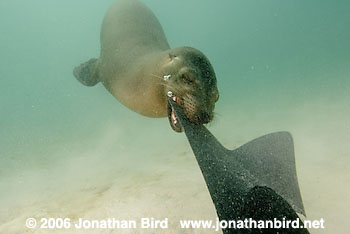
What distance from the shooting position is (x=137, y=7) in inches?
232

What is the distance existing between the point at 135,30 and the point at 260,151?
129 inches

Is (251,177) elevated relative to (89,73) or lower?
lower

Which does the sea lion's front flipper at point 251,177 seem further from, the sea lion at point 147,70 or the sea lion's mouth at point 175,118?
the sea lion at point 147,70

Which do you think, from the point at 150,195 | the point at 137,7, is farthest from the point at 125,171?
the point at 137,7

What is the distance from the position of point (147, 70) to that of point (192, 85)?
3.21 feet

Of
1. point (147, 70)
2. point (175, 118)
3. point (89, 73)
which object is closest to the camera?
point (175, 118)

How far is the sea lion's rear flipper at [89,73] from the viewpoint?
18.9 feet

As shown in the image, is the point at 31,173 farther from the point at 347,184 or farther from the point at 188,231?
the point at 347,184

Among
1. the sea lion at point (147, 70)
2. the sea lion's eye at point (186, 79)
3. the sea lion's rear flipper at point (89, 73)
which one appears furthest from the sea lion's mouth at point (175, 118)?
the sea lion's rear flipper at point (89, 73)

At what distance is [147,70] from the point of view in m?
3.38

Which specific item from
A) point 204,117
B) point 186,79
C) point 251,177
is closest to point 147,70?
point 186,79

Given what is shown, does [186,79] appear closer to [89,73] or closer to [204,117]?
[204,117]

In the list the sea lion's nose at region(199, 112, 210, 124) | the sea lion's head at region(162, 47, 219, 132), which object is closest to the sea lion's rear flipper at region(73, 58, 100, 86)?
the sea lion's head at region(162, 47, 219, 132)

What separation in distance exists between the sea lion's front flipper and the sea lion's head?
0.10m
